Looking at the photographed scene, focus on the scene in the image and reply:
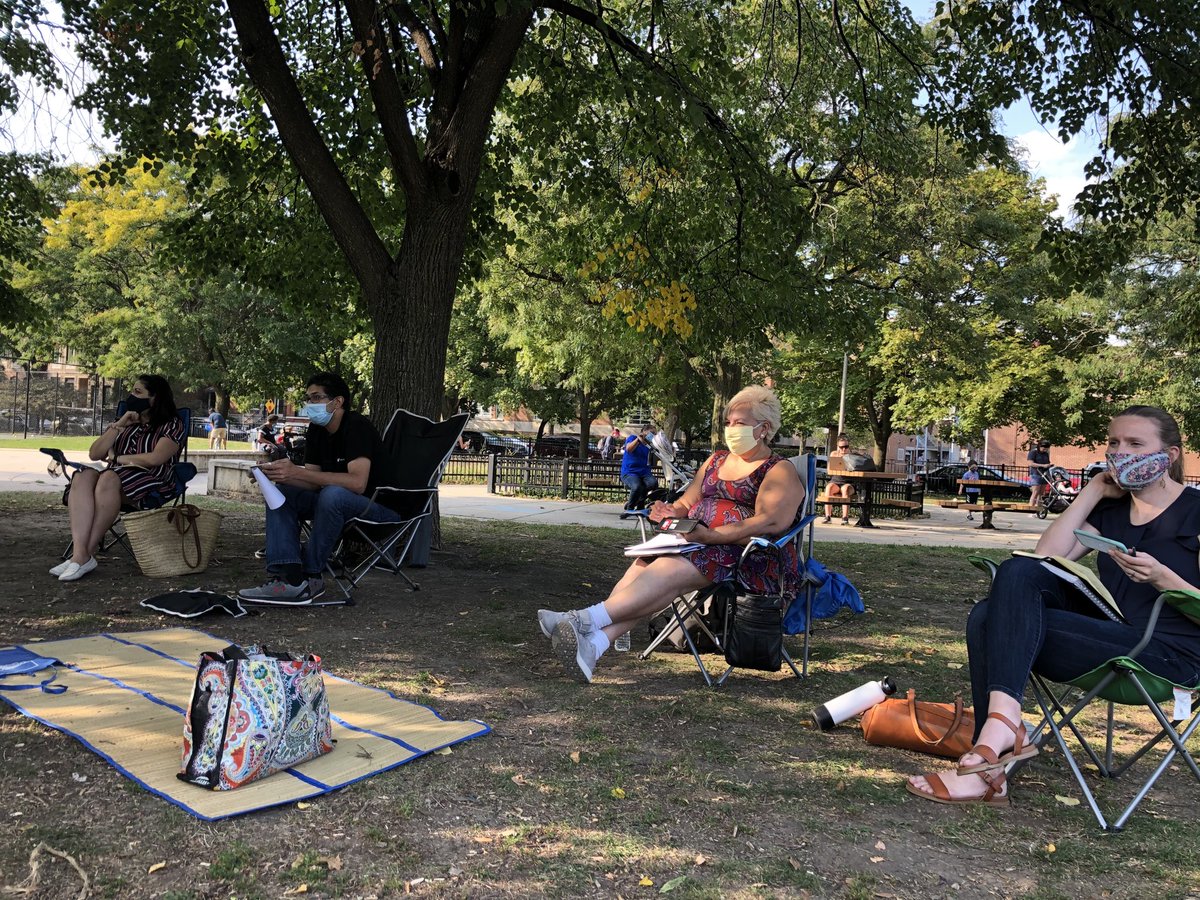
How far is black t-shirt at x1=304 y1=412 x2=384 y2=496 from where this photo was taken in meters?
5.74

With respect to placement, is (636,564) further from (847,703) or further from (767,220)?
(767,220)

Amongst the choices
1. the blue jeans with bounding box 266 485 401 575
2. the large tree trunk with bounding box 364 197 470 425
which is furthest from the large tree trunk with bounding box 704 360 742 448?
the blue jeans with bounding box 266 485 401 575

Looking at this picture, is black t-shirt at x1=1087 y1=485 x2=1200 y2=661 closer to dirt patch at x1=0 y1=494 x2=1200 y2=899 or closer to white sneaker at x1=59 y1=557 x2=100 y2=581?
dirt patch at x1=0 y1=494 x2=1200 y2=899

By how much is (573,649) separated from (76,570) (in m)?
3.63

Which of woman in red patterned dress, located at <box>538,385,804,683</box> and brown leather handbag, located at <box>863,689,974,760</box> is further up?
woman in red patterned dress, located at <box>538,385,804,683</box>

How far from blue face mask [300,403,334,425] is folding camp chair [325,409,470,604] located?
16.2 inches

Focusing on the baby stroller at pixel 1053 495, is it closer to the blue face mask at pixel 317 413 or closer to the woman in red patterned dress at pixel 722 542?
the woman in red patterned dress at pixel 722 542

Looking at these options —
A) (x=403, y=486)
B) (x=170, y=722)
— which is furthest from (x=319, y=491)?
(x=170, y=722)

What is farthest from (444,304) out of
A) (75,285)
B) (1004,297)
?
(75,285)

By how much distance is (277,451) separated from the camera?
6109mm

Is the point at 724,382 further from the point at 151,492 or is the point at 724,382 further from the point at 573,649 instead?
the point at 573,649

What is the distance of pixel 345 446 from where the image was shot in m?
5.75

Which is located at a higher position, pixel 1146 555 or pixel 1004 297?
pixel 1004 297

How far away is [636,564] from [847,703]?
116 cm
